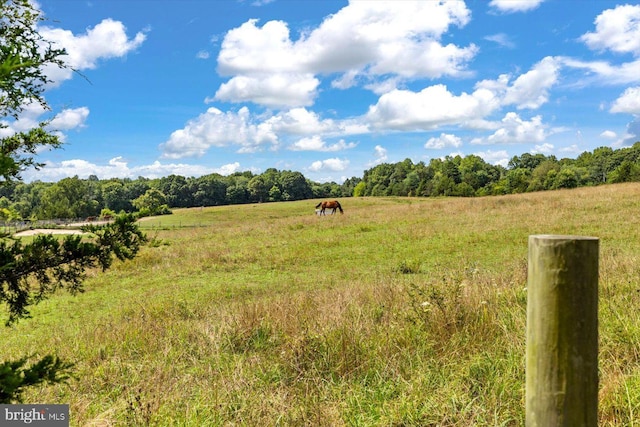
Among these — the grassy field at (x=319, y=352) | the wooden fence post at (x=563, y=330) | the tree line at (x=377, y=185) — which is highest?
the tree line at (x=377, y=185)

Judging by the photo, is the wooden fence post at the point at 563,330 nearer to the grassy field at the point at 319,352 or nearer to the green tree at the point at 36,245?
the grassy field at the point at 319,352

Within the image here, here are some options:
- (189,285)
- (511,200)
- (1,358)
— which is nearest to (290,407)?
(1,358)

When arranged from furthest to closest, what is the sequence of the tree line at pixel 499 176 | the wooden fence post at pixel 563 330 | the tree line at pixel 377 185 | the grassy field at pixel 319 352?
1. the tree line at pixel 499 176
2. the tree line at pixel 377 185
3. the grassy field at pixel 319 352
4. the wooden fence post at pixel 563 330

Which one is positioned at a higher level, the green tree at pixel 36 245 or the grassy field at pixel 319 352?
the green tree at pixel 36 245

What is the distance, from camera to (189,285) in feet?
42.7

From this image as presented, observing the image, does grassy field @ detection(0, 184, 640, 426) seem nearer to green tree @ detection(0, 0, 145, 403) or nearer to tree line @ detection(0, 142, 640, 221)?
green tree @ detection(0, 0, 145, 403)

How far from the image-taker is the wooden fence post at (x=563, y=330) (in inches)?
78.0

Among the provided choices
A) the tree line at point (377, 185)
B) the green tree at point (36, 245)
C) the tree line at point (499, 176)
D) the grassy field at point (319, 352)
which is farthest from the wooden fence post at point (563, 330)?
the tree line at point (377, 185)

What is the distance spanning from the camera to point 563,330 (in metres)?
2.04

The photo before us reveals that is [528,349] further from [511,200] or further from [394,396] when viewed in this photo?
[511,200]

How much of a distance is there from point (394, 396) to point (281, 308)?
3376 mm

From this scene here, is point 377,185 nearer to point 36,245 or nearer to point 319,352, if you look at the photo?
point 319,352

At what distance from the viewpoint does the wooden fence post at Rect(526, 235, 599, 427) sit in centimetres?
198

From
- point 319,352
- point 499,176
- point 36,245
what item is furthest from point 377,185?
point 36,245
